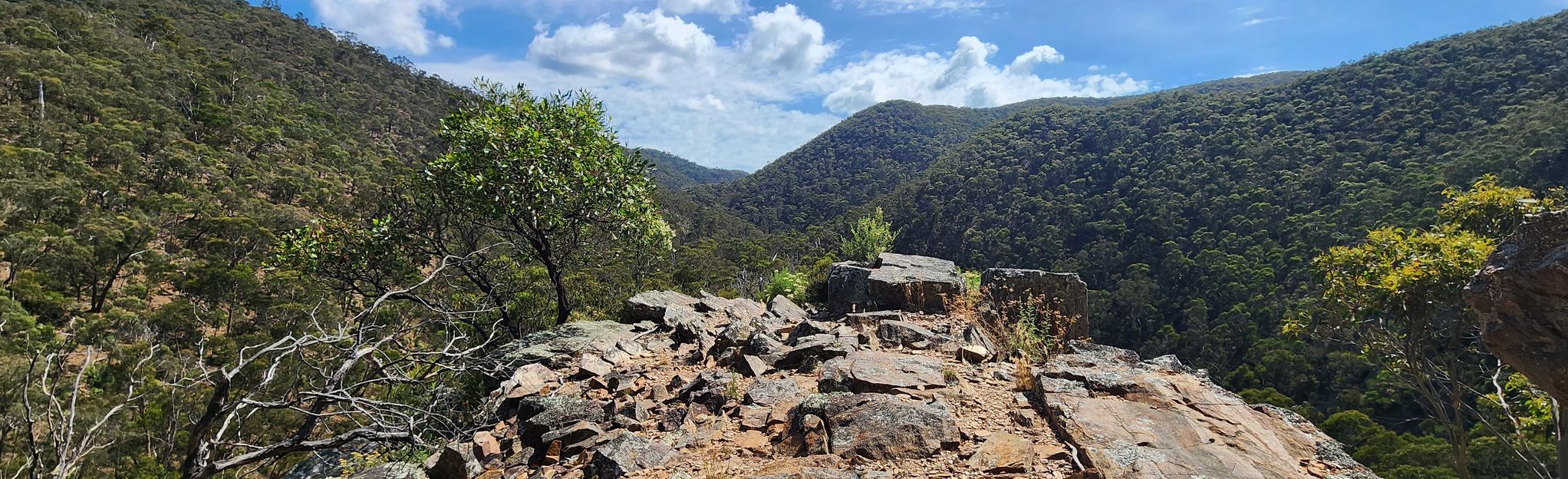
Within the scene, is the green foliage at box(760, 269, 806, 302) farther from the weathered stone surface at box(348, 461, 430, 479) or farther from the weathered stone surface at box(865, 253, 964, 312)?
the weathered stone surface at box(348, 461, 430, 479)

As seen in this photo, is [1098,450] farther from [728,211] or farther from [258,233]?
[728,211]

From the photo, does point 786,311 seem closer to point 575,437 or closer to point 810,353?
point 810,353

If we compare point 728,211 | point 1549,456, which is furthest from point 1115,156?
point 1549,456

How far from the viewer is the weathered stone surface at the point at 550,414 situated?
5.26 meters

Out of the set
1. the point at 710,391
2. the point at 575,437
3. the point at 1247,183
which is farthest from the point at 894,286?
the point at 1247,183

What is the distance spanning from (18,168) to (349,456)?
1738 inches

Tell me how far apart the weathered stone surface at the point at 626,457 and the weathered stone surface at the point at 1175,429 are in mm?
2805

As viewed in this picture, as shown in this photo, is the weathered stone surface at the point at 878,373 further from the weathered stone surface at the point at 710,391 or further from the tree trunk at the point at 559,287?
the tree trunk at the point at 559,287

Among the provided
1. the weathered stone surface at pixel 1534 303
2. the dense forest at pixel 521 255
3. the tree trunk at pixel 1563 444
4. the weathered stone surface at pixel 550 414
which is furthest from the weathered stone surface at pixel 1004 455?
the tree trunk at pixel 1563 444

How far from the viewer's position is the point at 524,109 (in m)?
8.28

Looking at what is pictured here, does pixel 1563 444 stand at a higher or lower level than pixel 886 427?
lower

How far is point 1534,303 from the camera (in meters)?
4.42

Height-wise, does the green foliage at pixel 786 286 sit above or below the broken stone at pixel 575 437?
below

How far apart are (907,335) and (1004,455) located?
3057 mm
